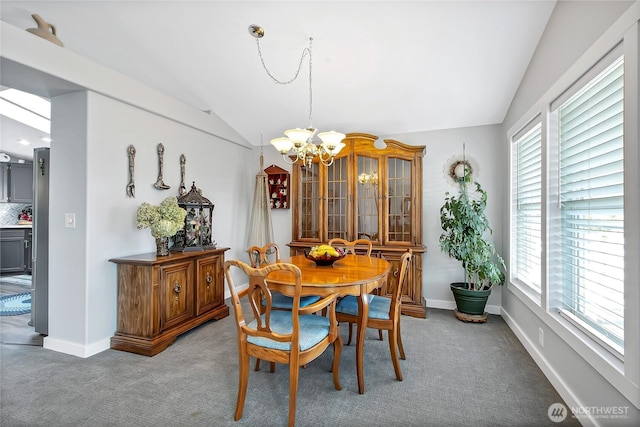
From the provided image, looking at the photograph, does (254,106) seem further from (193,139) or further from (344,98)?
(344,98)

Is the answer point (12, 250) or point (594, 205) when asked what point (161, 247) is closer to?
point (594, 205)

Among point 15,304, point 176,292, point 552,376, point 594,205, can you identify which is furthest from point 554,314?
point 15,304

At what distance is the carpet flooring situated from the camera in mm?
1877

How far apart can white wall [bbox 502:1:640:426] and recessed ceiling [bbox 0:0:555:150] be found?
32 cm

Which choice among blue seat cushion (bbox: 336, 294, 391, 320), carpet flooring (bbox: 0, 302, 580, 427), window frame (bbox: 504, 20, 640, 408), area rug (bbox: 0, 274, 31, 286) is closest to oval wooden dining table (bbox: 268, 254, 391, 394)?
blue seat cushion (bbox: 336, 294, 391, 320)

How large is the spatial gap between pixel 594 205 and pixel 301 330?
194 cm

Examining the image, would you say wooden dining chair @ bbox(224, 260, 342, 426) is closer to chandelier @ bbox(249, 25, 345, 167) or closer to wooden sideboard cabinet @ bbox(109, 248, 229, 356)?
chandelier @ bbox(249, 25, 345, 167)

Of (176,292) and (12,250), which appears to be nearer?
(176,292)

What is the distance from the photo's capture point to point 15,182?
242 inches

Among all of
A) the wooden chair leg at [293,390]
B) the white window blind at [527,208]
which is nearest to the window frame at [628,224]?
the white window blind at [527,208]

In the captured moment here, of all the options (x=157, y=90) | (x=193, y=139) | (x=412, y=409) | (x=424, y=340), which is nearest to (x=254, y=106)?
(x=193, y=139)

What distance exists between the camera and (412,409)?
1.95 m

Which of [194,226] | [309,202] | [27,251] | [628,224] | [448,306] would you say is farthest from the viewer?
[27,251]

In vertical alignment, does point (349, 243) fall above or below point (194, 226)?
below
